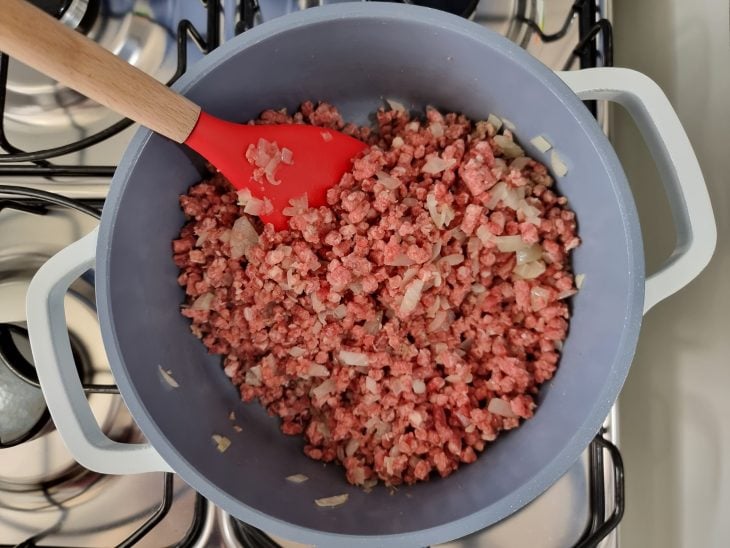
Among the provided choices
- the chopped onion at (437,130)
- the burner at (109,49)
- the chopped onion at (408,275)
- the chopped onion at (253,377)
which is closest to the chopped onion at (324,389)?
the chopped onion at (253,377)

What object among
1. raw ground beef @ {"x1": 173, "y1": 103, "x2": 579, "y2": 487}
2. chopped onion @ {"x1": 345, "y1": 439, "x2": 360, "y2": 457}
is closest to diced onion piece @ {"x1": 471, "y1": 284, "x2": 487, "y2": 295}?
raw ground beef @ {"x1": 173, "y1": 103, "x2": 579, "y2": 487}

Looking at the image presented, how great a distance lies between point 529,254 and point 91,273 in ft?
2.51

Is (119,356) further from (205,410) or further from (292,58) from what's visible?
(292,58)

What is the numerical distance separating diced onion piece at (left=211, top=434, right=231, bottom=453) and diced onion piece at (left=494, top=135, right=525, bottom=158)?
653 millimetres

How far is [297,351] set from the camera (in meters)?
1.00

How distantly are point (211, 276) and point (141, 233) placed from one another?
0.13 m

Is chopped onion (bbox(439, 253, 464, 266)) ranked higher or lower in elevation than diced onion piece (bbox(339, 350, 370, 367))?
higher

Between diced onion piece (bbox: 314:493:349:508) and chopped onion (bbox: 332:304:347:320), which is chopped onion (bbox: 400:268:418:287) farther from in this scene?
diced onion piece (bbox: 314:493:349:508)

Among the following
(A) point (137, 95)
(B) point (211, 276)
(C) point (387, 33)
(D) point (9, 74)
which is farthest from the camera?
(D) point (9, 74)

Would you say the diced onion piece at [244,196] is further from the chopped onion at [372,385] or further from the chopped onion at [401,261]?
the chopped onion at [372,385]

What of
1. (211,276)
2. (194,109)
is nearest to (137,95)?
(194,109)

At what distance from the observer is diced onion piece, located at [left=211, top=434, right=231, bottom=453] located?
0.97 m

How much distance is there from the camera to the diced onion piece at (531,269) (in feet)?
3.11

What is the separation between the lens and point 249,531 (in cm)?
98
